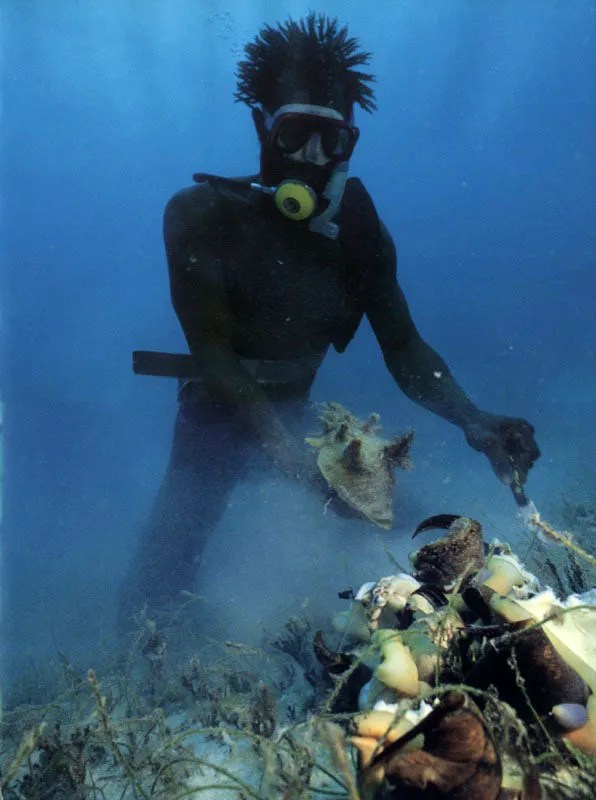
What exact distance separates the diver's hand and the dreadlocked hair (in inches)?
129

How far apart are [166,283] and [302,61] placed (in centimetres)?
4105

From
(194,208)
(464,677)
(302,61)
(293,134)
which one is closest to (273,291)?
(194,208)

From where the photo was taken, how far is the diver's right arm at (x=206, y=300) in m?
3.65

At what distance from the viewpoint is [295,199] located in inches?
148

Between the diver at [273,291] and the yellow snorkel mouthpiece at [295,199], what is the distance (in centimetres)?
1

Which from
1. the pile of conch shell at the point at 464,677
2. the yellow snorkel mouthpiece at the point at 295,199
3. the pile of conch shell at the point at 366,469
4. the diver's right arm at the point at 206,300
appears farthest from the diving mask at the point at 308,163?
the pile of conch shell at the point at 464,677

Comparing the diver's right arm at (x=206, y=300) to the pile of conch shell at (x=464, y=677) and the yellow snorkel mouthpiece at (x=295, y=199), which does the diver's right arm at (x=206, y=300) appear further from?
the pile of conch shell at (x=464, y=677)

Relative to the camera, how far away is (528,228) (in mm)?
59000

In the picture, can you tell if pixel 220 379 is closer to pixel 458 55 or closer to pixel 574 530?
pixel 574 530

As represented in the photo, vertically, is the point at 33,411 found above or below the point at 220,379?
below

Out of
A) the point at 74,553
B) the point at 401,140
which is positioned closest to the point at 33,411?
the point at 74,553

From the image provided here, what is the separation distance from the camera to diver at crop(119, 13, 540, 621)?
3.80m

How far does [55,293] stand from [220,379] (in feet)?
140

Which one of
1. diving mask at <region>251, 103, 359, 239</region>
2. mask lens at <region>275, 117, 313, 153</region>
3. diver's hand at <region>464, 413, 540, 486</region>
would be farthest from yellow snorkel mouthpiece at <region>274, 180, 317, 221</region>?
diver's hand at <region>464, 413, 540, 486</region>
